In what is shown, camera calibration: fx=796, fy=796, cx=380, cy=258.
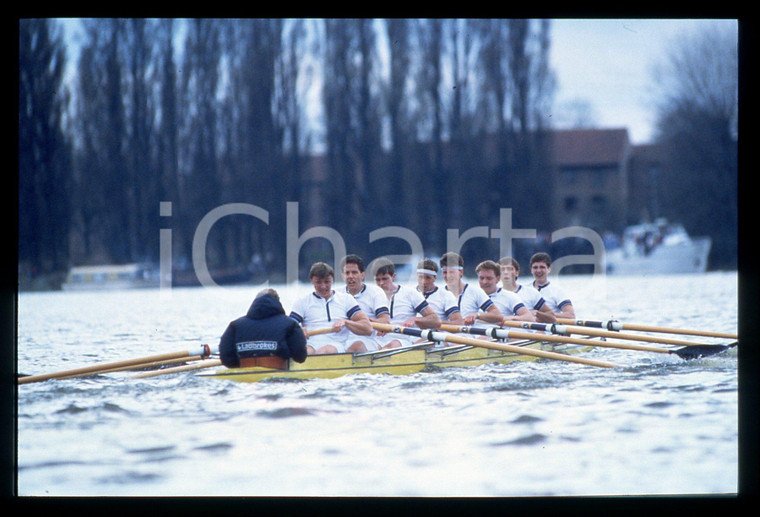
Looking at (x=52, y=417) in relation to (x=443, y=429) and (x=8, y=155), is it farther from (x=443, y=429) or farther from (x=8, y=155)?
(x=443, y=429)

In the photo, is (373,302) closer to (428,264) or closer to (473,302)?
(428,264)

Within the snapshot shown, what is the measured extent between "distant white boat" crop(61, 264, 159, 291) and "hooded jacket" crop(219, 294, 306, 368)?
2.55 ft

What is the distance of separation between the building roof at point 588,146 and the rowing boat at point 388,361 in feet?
5.31

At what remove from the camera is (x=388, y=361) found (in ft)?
19.4

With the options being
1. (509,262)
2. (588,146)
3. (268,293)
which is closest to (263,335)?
(268,293)

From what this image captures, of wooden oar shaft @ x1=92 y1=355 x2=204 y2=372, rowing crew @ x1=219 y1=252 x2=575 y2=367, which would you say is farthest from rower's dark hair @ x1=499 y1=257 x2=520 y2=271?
wooden oar shaft @ x1=92 y1=355 x2=204 y2=372

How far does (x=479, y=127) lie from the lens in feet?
19.3

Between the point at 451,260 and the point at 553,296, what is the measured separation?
1263 mm

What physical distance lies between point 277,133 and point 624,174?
257cm

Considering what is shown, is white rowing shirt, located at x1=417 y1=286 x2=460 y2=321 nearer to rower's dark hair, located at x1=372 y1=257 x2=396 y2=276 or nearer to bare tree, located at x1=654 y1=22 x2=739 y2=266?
rower's dark hair, located at x1=372 y1=257 x2=396 y2=276

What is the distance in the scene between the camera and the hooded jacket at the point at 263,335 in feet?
16.9

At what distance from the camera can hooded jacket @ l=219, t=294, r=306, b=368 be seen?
5164 mm
